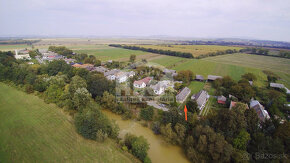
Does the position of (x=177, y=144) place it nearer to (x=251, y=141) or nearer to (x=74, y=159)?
(x=251, y=141)

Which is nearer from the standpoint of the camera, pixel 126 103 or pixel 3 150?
pixel 3 150

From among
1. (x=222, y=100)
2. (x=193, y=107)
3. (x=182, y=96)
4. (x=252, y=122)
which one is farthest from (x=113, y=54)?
(x=252, y=122)

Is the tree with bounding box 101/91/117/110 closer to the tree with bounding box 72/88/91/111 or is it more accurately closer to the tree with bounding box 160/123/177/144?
the tree with bounding box 72/88/91/111

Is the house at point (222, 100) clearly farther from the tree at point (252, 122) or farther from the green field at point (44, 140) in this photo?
the green field at point (44, 140)

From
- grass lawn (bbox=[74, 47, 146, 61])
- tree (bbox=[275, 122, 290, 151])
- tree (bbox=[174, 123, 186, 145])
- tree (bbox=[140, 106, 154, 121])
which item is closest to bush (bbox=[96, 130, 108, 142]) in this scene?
tree (bbox=[140, 106, 154, 121])

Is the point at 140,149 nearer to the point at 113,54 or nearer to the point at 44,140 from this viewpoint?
the point at 44,140

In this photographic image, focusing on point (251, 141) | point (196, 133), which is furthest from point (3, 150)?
point (251, 141)
